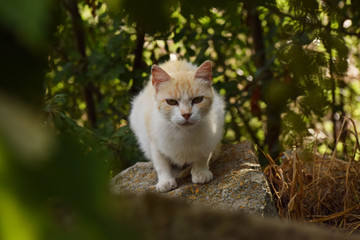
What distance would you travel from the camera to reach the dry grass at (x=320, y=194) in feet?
7.16

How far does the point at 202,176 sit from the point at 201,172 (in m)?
0.03

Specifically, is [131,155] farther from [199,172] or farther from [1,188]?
[1,188]

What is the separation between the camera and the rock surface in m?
2.08

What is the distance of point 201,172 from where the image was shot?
2.40m

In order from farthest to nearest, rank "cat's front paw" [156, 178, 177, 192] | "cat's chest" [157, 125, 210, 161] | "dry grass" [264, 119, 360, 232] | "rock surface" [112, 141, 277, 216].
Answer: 1. "cat's chest" [157, 125, 210, 161]
2. "cat's front paw" [156, 178, 177, 192]
3. "dry grass" [264, 119, 360, 232]
4. "rock surface" [112, 141, 277, 216]

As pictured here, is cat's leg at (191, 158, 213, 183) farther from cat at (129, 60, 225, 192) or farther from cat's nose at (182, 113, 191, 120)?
cat's nose at (182, 113, 191, 120)

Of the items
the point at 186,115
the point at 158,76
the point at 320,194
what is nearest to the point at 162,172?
the point at 186,115

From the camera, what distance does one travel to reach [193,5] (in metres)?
0.52

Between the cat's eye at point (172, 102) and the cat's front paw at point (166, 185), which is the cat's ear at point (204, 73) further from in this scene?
the cat's front paw at point (166, 185)

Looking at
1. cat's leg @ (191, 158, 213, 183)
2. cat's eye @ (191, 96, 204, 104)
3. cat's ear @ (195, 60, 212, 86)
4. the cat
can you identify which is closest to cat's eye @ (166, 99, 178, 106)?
the cat

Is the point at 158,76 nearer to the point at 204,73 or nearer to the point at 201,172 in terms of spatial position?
the point at 204,73

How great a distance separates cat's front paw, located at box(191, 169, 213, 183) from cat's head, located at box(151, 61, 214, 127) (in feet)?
0.94

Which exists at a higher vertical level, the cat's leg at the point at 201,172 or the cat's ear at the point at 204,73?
the cat's ear at the point at 204,73

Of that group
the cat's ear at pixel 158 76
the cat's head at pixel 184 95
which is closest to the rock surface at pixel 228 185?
the cat's head at pixel 184 95
